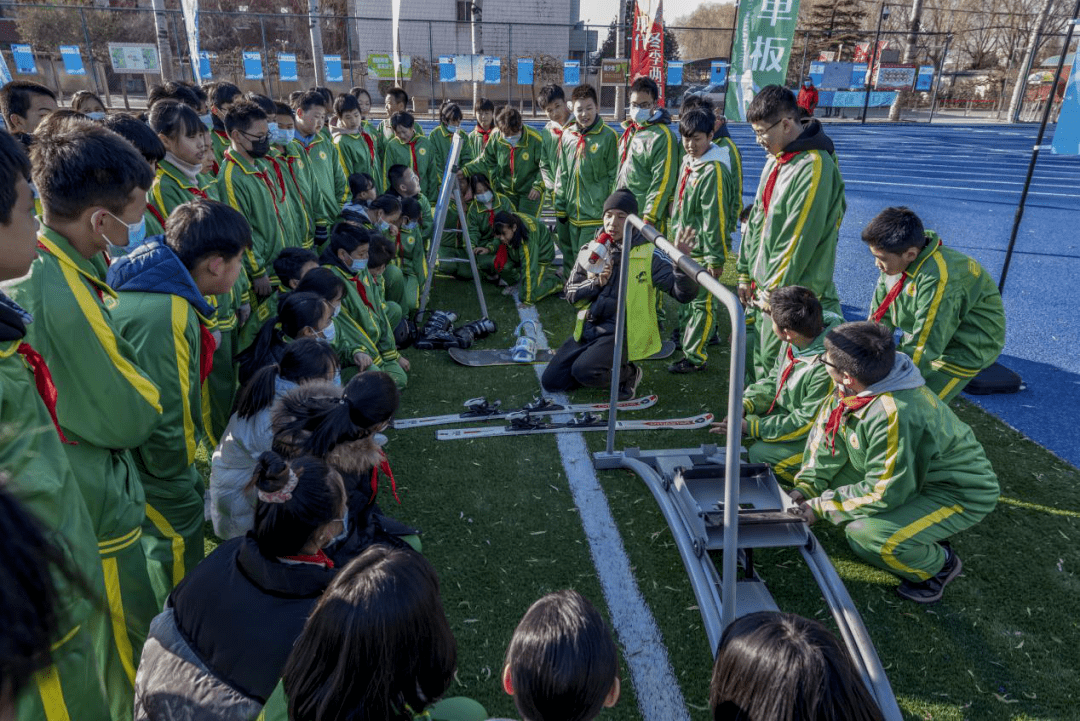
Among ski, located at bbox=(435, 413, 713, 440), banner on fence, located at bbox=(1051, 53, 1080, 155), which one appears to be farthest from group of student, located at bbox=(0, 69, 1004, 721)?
banner on fence, located at bbox=(1051, 53, 1080, 155)

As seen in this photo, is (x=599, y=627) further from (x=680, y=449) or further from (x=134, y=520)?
(x=680, y=449)

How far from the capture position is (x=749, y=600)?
3164mm

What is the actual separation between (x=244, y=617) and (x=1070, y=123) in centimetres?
665

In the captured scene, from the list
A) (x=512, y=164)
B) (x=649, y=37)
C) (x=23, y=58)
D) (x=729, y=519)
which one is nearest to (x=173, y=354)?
(x=729, y=519)

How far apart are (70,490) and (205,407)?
2.45 metres

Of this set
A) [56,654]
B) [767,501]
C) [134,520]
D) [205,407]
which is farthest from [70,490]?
[767,501]

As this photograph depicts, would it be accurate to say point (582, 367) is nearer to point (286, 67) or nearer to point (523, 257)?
point (523, 257)

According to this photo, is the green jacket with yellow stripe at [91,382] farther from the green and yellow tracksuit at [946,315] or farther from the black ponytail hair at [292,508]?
the green and yellow tracksuit at [946,315]

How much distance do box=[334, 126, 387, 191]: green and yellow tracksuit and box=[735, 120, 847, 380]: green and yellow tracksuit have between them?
478cm

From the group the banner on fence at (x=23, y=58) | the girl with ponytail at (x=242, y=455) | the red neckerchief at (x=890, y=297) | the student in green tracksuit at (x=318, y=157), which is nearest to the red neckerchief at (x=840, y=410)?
the red neckerchief at (x=890, y=297)

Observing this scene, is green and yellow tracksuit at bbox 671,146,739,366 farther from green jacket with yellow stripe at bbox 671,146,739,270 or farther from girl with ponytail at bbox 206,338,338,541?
girl with ponytail at bbox 206,338,338,541

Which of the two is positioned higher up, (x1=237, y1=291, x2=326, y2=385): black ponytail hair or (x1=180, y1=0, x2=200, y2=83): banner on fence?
(x1=180, y1=0, x2=200, y2=83): banner on fence

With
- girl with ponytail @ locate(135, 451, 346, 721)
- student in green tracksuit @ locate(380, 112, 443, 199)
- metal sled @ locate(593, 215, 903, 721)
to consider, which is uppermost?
student in green tracksuit @ locate(380, 112, 443, 199)

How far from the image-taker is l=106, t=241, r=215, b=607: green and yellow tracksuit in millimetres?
2535
